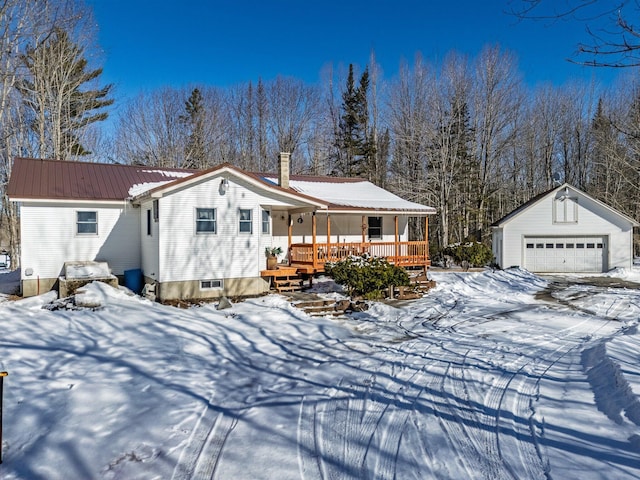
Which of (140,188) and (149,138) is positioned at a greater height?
(149,138)

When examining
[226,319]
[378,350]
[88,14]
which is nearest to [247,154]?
[88,14]

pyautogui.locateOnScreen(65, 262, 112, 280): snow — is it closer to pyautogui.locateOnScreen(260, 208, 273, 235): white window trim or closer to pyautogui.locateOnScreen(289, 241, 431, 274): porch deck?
pyautogui.locateOnScreen(260, 208, 273, 235): white window trim

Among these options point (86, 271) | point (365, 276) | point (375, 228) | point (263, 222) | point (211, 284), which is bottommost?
point (211, 284)

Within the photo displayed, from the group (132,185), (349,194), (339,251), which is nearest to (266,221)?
(339,251)

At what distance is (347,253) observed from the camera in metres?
16.0

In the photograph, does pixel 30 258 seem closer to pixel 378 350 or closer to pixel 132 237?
pixel 132 237

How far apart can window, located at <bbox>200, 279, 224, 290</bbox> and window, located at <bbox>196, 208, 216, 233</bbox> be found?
1635 mm

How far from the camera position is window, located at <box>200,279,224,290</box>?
1348cm

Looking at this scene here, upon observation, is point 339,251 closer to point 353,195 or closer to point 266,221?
point 266,221

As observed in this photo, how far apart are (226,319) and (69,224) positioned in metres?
7.70

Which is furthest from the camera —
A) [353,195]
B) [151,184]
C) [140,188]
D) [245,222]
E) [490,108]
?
[490,108]

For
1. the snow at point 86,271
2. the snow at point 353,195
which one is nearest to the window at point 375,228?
the snow at point 353,195

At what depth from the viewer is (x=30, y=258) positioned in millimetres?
13656

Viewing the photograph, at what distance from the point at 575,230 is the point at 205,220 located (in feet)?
64.9
